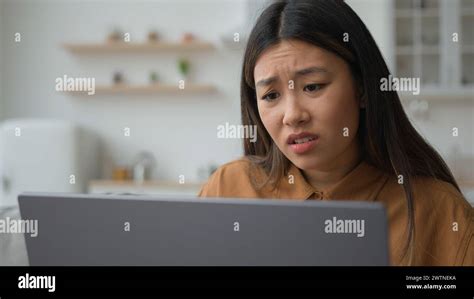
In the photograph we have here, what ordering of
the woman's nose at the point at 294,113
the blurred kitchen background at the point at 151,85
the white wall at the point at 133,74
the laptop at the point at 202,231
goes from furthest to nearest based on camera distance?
1. the white wall at the point at 133,74
2. the blurred kitchen background at the point at 151,85
3. the woman's nose at the point at 294,113
4. the laptop at the point at 202,231

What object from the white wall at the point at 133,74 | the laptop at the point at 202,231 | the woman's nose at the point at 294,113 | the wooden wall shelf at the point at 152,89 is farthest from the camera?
the white wall at the point at 133,74

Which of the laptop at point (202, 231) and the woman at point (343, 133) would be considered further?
the woman at point (343, 133)

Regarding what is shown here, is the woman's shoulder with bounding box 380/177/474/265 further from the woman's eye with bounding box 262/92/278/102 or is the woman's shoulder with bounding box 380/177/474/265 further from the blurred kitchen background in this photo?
the blurred kitchen background

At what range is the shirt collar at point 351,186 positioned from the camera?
3.54ft

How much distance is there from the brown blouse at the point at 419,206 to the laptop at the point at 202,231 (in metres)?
0.45

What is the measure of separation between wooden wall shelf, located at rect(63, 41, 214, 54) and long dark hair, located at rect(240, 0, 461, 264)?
10.5 ft

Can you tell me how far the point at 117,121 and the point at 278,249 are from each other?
13.3 ft

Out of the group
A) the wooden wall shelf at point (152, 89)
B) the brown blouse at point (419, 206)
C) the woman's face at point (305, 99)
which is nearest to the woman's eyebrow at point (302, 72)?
the woman's face at point (305, 99)

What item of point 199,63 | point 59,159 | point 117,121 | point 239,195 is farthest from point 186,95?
point 239,195

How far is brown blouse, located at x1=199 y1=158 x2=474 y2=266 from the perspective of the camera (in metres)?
1.01

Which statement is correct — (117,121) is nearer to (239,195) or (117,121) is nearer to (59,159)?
(59,159)

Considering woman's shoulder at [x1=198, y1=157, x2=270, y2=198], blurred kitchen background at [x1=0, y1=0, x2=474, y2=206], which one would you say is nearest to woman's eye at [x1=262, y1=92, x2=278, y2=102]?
woman's shoulder at [x1=198, y1=157, x2=270, y2=198]

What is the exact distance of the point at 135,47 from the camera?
432 cm

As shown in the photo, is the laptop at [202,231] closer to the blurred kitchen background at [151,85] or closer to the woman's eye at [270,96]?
the woman's eye at [270,96]
